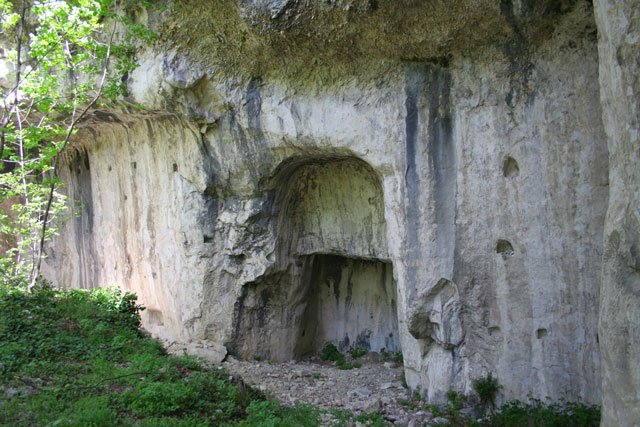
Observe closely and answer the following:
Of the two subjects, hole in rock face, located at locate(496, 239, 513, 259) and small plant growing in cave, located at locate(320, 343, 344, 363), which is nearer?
hole in rock face, located at locate(496, 239, 513, 259)

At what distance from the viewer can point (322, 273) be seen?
493 inches

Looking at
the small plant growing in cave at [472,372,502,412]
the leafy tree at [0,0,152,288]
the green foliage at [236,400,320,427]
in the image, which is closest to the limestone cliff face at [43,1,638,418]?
the small plant growing in cave at [472,372,502,412]

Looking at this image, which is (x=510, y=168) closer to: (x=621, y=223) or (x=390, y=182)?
(x=390, y=182)

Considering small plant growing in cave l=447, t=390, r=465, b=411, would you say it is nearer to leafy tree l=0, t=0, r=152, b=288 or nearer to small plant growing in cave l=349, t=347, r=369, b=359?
small plant growing in cave l=349, t=347, r=369, b=359

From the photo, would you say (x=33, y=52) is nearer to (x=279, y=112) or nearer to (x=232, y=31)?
(x=232, y=31)

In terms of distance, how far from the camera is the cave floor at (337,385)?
827cm

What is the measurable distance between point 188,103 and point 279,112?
1.68 metres

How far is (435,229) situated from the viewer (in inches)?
317

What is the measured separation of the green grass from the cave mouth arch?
106 inches

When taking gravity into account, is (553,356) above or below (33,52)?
below

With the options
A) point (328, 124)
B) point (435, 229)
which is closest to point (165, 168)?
point (328, 124)

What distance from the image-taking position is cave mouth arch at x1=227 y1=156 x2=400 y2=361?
10.5 metres

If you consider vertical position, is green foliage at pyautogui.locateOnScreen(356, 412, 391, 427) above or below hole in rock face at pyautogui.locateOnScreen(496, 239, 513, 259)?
below

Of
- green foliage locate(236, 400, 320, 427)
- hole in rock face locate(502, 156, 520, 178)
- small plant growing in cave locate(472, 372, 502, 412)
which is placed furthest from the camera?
small plant growing in cave locate(472, 372, 502, 412)
